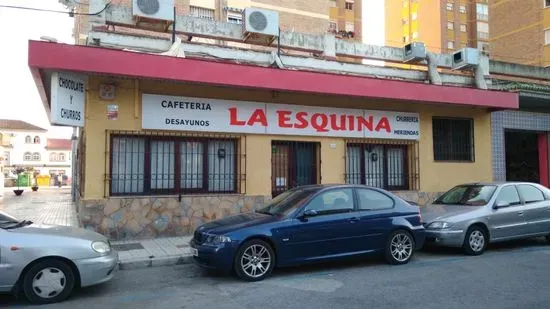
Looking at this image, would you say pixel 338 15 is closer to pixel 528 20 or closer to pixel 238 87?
pixel 528 20

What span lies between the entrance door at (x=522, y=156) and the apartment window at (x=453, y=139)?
3.77 m

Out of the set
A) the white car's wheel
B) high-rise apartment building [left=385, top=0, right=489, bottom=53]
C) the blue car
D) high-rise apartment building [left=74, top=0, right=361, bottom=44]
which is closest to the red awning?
the blue car

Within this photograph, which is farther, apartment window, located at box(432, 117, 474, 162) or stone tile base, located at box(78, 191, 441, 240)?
apartment window, located at box(432, 117, 474, 162)

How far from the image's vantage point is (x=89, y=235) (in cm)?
633

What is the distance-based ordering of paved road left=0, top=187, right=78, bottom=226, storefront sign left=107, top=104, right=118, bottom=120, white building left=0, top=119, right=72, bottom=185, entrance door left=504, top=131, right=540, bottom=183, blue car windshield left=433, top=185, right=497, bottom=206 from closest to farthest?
blue car windshield left=433, top=185, right=497, bottom=206 → storefront sign left=107, top=104, right=118, bottom=120 → paved road left=0, top=187, right=78, bottom=226 → entrance door left=504, top=131, right=540, bottom=183 → white building left=0, top=119, right=72, bottom=185

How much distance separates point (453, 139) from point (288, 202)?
8288 millimetres

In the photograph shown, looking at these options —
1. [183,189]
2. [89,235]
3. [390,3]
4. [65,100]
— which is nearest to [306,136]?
[183,189]

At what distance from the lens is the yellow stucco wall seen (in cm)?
972

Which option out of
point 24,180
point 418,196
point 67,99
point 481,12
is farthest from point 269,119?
point 481,12

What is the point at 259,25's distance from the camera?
38.5ft

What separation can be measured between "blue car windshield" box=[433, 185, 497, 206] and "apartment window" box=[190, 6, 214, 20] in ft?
46.5

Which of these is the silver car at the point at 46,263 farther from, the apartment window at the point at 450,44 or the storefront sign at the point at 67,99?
the apartment window at the point at 450,44

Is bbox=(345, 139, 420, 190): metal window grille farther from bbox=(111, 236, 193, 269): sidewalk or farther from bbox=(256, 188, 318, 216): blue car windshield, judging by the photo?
bbox=(111, 236, 193, 269): sidewalk

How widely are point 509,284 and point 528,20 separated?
3561cm
